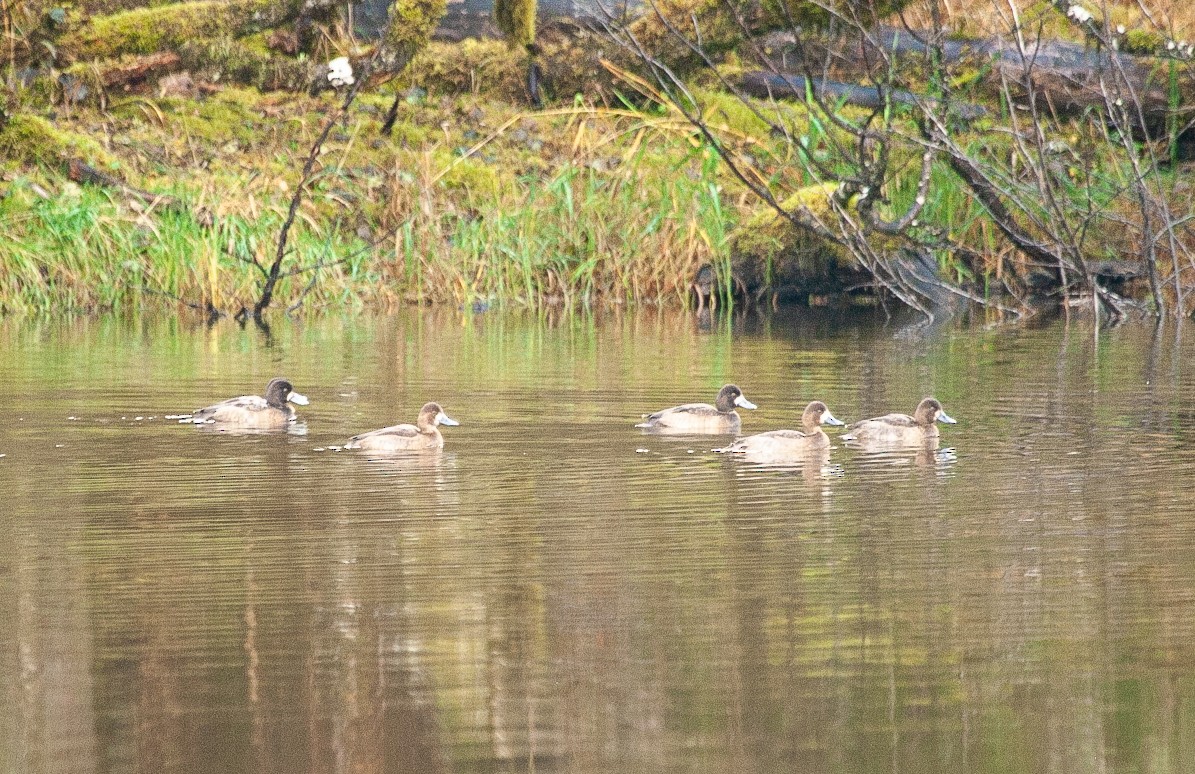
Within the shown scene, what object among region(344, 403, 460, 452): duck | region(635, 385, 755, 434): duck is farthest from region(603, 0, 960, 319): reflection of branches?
region(344, 403, 460, 452): duck

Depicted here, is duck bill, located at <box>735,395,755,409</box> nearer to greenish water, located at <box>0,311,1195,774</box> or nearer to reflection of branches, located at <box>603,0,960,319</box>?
greenish water, located at <box>0,311,1195,774</box>

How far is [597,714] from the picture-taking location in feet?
14.3

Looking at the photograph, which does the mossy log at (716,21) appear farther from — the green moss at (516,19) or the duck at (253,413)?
the duck at (253,413)

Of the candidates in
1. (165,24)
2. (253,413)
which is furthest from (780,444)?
(165,24)

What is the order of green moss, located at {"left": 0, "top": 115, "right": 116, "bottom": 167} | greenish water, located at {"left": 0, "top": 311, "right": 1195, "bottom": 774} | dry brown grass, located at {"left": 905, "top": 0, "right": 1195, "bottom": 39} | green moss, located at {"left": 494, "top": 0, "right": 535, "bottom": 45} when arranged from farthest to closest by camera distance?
green moss, located at {"left": 494, "top": 0, "right": 535, "bottom": 45}, dry brown grass, located at {"left": 905, "top": 0, "right": 1195, "bottom": 39}, green moss, located at {"left": 0, "top": 115, "right": 116, "bottom": 167}, greenish water, located at {"left": 0, "top": 311, "right": 1195, "bottom": 774}

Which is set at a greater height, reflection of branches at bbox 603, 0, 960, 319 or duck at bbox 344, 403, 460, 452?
reflection of branches at bbox 603, 0, 960, 319

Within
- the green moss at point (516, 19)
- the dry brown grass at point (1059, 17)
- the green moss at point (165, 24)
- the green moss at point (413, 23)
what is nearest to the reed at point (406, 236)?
the green moss at point (413, 23)

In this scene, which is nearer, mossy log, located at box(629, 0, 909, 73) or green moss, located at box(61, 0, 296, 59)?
mossy log, located at box(629, 0, 909, 73)

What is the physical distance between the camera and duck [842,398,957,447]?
9.06 metres

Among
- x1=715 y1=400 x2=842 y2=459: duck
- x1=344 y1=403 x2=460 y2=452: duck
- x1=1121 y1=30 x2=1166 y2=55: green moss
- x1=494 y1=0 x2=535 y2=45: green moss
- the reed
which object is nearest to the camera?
x1=715 y1=400 x2=842 y2=459: duck

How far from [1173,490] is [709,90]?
16771mm

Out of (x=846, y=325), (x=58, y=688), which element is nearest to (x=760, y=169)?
(x=846, y=325)

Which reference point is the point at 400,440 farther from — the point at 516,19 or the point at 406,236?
the point at 516,19

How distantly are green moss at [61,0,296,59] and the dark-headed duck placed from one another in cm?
1359
